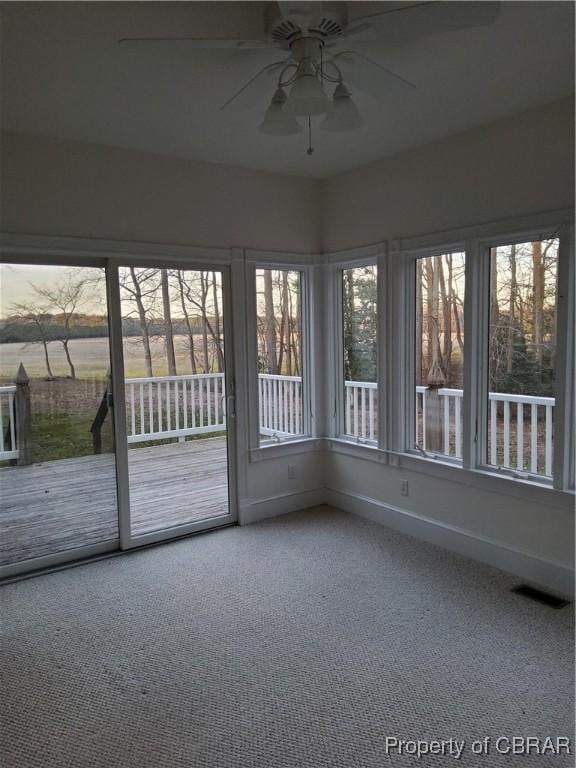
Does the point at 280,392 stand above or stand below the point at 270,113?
below

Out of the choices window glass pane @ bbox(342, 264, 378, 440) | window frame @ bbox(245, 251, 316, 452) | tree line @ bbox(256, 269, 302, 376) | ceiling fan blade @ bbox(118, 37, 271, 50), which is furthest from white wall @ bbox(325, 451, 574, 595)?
ceiling fan blade @ bbox(118, 37, 271, 50)

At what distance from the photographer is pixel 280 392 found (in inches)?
176

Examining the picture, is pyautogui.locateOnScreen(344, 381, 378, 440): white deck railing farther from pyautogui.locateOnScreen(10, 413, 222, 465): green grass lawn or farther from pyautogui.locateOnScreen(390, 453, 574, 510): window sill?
pyautogui.locateOnScreen(10, 413, 222, 465): green grass lawn

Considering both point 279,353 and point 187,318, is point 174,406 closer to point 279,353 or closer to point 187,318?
point 187,318

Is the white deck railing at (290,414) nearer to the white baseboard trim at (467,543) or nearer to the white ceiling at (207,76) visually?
the white baseboard trim at (467,543)

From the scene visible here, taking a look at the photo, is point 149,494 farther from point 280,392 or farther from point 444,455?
point 444,455

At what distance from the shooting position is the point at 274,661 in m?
2.47

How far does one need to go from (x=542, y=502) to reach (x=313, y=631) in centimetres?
153

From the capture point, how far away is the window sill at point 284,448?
4270mm

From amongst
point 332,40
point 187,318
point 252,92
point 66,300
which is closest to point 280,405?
point 187,318

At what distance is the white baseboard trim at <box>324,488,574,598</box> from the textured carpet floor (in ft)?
0.48

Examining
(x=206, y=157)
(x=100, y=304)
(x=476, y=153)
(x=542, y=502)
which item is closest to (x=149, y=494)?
(x=100, y=304)

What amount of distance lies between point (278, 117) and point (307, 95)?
0.73 feet

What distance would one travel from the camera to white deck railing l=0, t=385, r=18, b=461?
11.0ft
